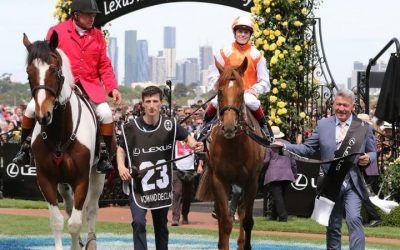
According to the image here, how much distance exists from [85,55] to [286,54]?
A: 5904mm

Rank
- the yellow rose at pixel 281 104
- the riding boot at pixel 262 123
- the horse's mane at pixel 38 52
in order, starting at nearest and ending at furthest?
the horse's mane at pixel 38 52, the riding boot at pixel 262 123, the yellow rose at pixel 281 104

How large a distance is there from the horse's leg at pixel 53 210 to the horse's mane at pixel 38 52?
49.6 inches

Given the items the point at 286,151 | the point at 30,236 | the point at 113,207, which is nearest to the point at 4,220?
the point at 30,236

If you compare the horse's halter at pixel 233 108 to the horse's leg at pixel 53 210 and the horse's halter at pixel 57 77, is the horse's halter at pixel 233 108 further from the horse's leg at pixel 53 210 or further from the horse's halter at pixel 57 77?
the horse's leg at pixel 53 210

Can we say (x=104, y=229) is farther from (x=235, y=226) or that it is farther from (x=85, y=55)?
(x=85, y=55)

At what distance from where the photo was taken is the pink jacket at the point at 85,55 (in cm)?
997

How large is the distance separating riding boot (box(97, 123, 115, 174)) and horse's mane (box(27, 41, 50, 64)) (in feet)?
4.88

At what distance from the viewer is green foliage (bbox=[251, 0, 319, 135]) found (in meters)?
15.2

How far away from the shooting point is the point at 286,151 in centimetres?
909

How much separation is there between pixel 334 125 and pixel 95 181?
118 inches

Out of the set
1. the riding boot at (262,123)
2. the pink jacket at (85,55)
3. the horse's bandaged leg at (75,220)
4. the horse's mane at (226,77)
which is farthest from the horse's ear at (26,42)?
the riding boot at (262,123)

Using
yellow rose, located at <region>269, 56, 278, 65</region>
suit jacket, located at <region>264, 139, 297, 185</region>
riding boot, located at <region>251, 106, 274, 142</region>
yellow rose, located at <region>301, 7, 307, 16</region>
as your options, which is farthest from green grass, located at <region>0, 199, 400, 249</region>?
yellow rose, located at <region>301, 7, 307, 16</region>

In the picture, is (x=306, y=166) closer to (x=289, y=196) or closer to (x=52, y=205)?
(x=289, y=196)

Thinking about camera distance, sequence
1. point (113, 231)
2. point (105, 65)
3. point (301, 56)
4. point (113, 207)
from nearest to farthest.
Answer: point (105, 65)
point (113, 231)
point (301, 56)
point (113, 207)
